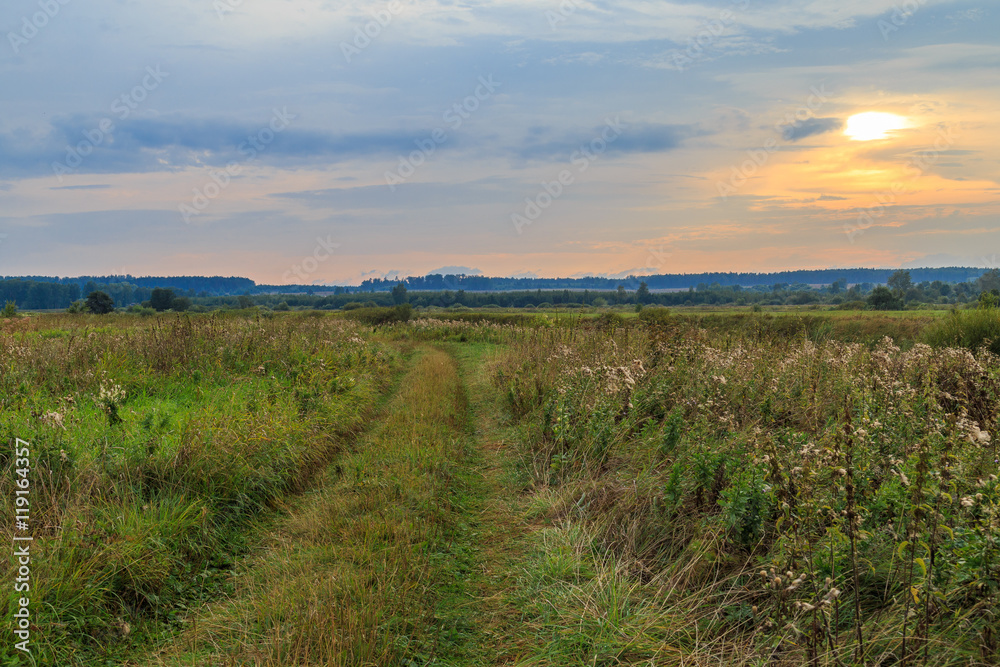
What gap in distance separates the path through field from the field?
0.03m

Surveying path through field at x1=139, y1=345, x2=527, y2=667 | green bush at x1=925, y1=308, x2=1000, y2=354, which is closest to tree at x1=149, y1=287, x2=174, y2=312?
path through field at x1=139, y1=345, x2=527, y2=667

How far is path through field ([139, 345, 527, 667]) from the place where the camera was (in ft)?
12.1

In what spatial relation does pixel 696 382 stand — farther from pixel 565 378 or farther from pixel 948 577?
pixel 948 577

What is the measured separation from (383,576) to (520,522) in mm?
2157

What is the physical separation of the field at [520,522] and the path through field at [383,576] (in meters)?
0.03

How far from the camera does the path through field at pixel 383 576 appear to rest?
3701mm

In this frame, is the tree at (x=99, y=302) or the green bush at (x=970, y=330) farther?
the tree at (x=99, y=302)

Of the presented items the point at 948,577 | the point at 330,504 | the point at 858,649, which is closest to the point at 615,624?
the point at 858,649

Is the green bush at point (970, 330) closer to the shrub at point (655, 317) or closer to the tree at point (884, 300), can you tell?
the shrub at point (655, 317)

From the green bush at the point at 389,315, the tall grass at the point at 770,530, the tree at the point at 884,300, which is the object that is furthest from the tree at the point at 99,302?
the tree at the point at 884,300

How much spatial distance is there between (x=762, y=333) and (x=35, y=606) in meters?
16.5

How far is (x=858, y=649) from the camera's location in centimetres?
304

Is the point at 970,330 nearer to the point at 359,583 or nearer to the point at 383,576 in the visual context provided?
the point at 383,576

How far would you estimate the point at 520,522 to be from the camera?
6230 millimetres
